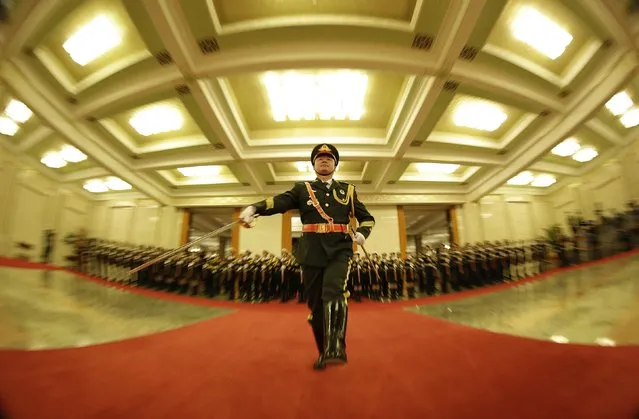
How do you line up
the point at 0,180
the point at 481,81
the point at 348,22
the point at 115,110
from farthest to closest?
the point at 115,110 → the point at 481,81 → the point at 348,22 → the point at 0,180

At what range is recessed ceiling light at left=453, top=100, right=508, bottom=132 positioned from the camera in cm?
502

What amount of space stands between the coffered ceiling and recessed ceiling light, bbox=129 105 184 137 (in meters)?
0.04

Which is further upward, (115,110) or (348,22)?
(348,22)

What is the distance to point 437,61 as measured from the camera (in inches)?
145

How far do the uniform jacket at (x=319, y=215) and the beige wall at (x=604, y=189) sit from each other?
421cm

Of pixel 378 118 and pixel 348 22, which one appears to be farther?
pixel 378 118

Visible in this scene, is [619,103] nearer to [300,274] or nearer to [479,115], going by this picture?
[479,115]

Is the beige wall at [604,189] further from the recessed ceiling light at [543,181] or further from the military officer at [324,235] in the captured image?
the military officer at [324,235]

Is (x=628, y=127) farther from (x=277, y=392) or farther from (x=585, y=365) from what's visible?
(x=277, y=392)

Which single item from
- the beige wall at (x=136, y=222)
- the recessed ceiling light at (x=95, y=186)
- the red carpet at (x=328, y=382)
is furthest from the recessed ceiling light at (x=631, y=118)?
the recessed ceiling light at (x=95, y=186)

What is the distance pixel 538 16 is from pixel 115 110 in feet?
24.4

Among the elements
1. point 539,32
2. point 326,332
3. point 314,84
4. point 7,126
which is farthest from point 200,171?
point 539,32

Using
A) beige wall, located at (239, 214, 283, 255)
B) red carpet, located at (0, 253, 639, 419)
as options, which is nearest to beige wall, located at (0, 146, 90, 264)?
red carpet, located at (0, 253, 639, 419)

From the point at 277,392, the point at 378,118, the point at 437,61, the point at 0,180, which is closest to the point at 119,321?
the point at 0,180
